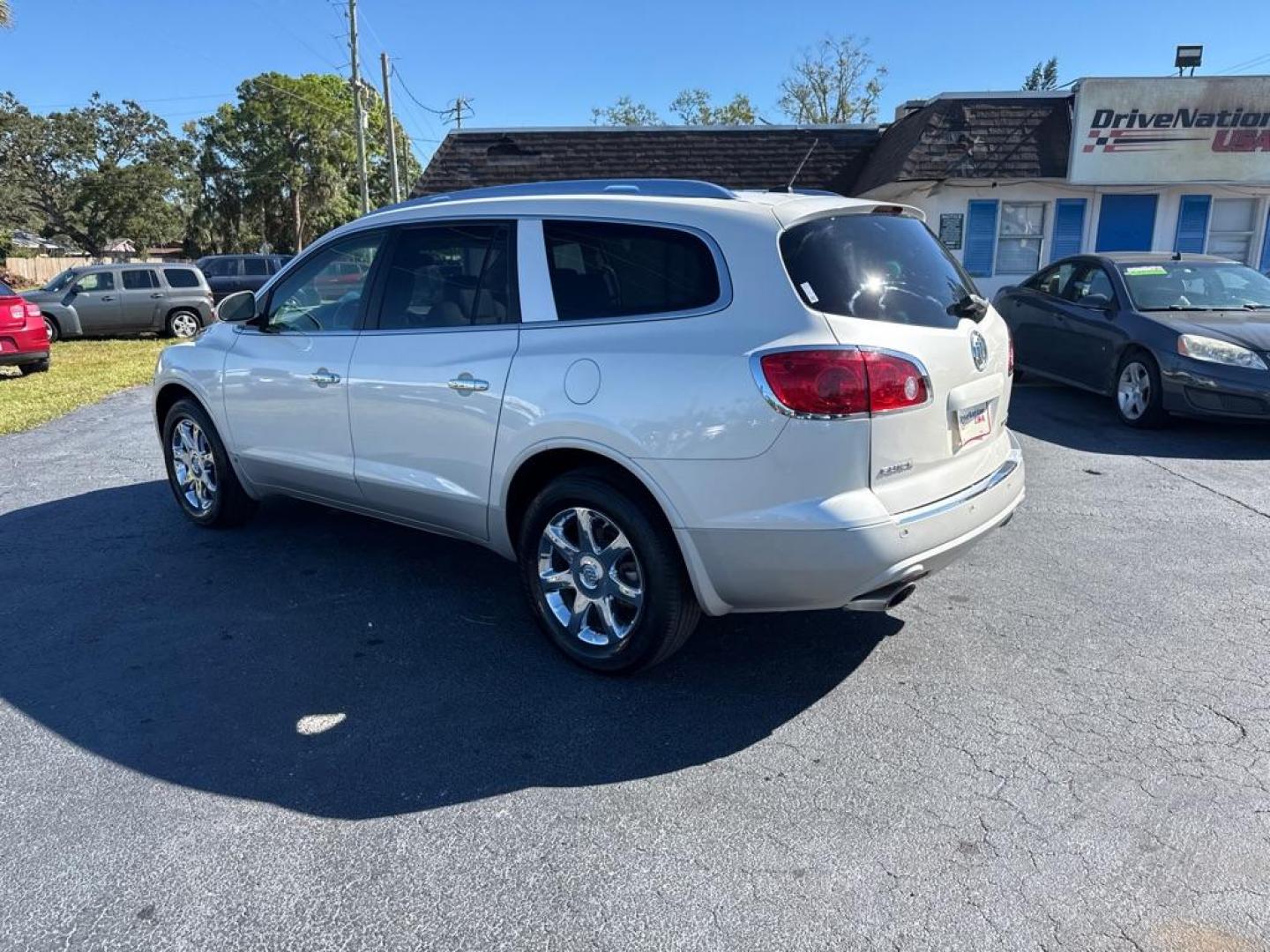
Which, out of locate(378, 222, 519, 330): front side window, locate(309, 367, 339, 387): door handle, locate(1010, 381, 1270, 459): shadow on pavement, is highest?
locate(378, 222, 519, 330): front side window

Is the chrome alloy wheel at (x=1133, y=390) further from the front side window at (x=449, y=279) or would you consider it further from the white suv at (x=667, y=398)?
the front side window at (x=449, y=279)

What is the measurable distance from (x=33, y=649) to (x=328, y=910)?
2414mm

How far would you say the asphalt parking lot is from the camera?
239cm

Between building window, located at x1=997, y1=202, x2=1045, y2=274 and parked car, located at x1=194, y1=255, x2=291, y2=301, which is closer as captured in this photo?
building window, located at x1=997, y1=202, x2=1045, y2=274

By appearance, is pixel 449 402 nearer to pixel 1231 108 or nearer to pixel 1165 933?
pixel 1165 933

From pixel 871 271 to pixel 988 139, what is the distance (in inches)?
542

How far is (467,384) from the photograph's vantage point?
150 inches

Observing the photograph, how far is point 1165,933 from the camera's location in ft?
7.49

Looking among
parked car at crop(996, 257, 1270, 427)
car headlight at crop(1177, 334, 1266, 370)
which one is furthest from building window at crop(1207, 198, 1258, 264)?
car headlight at crop(1177, 334, 1266, 370)

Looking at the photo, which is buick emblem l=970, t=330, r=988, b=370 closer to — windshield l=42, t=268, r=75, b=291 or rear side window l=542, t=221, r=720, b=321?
rear side window l=542, t=221, r=720, b=321

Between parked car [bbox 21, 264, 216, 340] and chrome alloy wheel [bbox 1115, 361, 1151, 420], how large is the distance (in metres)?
17.3

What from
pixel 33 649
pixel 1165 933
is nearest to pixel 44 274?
pixel 33 649

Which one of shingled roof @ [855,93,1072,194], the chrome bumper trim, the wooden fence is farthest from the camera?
the wooden fence

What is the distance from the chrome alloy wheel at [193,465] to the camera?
5.44 meters
